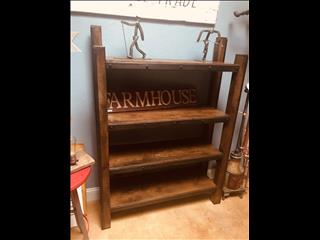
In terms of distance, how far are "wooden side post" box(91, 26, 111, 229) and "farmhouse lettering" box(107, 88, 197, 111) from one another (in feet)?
0.58

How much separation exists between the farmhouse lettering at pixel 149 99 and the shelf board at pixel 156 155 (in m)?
0.28

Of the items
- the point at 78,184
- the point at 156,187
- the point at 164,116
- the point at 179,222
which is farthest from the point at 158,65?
the point at 179,222

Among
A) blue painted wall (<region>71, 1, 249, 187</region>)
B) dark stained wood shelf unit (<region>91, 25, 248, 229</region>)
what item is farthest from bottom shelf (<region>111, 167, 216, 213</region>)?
blue painted wall (<region>71, 1, 249, 187</region>)

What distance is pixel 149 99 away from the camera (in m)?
1.53

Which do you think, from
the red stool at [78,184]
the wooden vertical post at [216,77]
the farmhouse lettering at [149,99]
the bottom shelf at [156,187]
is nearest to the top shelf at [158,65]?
the wooden vertical post at [216,77]

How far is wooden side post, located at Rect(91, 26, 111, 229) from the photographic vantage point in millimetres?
1111

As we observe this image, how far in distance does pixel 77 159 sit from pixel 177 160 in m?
0.61

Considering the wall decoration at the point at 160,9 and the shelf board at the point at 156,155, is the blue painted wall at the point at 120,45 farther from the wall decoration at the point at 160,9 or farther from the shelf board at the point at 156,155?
the shelf board at the point at 156,155

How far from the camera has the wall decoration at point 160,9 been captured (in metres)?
1.28
